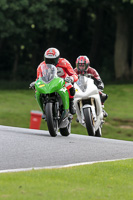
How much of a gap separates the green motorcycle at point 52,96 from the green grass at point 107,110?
385 inches

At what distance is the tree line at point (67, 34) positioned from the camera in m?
36.7

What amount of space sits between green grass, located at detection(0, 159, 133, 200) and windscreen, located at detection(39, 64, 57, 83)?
3770 mm

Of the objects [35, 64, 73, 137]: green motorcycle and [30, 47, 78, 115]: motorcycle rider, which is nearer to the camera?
[35, 64, 73, 137]: green motorcycle

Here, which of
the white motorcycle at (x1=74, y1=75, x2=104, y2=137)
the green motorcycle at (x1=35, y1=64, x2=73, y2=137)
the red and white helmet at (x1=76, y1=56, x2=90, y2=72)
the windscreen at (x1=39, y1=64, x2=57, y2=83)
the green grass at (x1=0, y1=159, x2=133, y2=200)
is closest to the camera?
the green grass at (x1=0, y1=159, x2=133, y2=200)

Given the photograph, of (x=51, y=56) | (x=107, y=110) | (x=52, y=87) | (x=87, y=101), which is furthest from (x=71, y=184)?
(x=107, y=110)

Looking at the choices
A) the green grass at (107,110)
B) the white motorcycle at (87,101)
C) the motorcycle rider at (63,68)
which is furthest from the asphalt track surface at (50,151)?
the green grass at (107,110)

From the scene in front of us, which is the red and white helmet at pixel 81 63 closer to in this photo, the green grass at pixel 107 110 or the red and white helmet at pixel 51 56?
the red and white helmet at pixel 51 56

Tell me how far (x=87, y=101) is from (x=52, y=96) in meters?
2.64

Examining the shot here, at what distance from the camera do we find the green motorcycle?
1228cm

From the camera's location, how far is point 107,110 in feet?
101

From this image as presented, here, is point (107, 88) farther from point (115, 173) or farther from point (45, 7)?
point (115, 173)

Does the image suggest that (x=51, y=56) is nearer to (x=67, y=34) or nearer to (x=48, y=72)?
(x=48, y=72)

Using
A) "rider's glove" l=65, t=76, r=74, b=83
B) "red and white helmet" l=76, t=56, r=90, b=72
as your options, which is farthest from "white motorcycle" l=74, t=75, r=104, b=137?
"rider's glove" l=65, t=76, r=74, b=83

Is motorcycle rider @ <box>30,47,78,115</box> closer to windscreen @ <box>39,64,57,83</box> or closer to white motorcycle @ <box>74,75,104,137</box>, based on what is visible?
windscreen @ <box>39,64,57,83</box>
